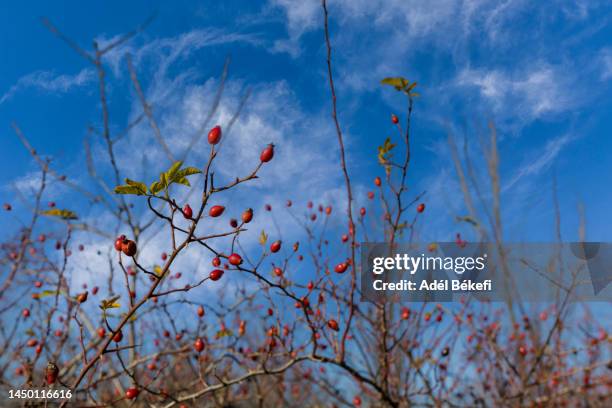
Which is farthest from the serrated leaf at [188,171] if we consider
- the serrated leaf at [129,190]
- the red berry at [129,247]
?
the red berry at [129,247]

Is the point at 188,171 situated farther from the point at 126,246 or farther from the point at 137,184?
the point at 126,246

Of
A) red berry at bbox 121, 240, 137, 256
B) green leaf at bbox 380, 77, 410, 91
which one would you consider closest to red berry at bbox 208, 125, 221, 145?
red berry at bbox 121, 240, 137, 256

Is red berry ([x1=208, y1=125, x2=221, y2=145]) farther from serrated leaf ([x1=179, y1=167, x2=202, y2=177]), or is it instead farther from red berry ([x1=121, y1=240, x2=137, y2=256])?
red berry ([x1=121, y1=240, x2=137, y2=256])

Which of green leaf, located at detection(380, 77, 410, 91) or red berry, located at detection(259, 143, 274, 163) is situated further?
green leaf, located at detection(380, 77, 410, 91)

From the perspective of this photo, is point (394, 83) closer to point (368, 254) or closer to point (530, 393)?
point (368, 254)

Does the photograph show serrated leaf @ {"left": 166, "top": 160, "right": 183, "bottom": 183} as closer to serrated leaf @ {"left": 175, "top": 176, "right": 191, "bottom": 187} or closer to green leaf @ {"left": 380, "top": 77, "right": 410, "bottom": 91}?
serrated leaf @ {"left": 175, "top": 176, "right": 191, "bottom": 187}

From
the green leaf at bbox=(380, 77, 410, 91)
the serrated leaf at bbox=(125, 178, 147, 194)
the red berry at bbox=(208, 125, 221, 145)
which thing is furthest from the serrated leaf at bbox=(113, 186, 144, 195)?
the green leaf at bbox=(380, 77, 410, 91)

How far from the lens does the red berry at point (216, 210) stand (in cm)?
132

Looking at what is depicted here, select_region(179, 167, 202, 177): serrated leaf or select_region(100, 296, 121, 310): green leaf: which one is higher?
select_region(179, 167, 202, 177): serrated leaf

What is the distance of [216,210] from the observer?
1319 millimetres

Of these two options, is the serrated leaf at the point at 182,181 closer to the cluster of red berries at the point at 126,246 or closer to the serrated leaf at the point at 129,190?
the serrated leaf at the point at 129,190

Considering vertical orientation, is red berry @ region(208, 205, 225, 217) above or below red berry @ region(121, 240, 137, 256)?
above

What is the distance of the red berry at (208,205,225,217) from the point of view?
4.32ft

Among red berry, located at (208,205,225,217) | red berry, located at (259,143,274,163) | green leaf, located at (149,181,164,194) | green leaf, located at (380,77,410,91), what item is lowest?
red berry, located at (208,205,225,217)
